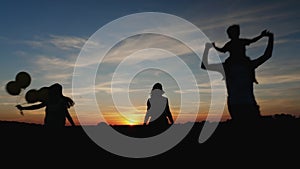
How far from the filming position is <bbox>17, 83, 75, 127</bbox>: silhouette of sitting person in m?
12.2

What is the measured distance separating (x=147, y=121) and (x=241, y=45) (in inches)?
209

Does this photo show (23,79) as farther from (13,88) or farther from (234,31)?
(234,31)

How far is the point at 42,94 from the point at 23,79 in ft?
5.94

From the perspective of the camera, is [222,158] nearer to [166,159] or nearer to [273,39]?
[166,159]

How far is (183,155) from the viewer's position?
30.2 feet

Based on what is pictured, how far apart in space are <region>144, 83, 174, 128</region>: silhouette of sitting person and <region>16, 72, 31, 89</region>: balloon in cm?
471

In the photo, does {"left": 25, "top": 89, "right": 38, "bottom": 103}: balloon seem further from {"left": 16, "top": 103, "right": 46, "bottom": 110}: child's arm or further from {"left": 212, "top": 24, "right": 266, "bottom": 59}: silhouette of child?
{"left": 212, "top": 24, "right": 266, "bottom": 59}: silhouette of child

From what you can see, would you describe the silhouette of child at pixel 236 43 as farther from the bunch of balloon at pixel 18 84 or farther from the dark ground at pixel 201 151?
the bunch of balloon at pixel 18 84

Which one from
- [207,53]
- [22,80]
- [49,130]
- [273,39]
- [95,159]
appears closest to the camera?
[273,39]

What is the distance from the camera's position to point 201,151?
369 inches

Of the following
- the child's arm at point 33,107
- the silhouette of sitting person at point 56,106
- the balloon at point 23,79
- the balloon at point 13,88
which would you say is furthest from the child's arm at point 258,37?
the balloon at point 13,88

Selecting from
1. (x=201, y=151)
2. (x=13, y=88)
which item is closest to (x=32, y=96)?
(x=13, y=88)

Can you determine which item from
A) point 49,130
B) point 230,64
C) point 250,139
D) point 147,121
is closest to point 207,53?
point 230,64

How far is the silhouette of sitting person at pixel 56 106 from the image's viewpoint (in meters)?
12.2
